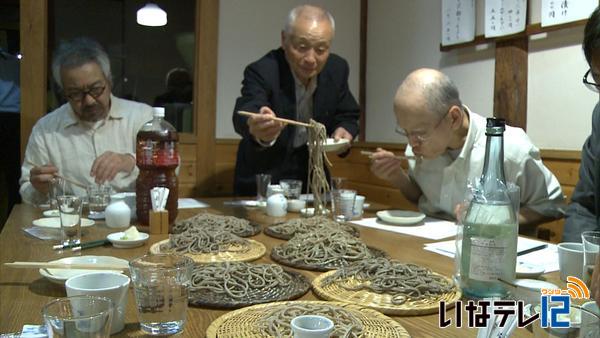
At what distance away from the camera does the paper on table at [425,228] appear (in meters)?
1.73

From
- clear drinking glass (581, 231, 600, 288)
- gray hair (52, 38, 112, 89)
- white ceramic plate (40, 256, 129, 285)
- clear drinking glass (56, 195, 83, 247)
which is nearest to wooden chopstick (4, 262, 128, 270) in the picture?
white ceramic plate (40, 256, 129, 285)

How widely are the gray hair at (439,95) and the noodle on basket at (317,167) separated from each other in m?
0.42

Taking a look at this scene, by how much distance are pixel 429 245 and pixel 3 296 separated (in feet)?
3.67

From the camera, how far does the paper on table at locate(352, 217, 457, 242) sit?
68.3 inches

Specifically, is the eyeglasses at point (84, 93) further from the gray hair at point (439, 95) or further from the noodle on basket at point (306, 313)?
the noodle on basket at point (306, 313)

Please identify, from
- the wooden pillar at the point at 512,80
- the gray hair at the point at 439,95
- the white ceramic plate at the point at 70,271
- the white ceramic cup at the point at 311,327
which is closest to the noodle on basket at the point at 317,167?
the gray hair at the point at 439,95

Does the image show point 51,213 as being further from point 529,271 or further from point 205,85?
point 205,85

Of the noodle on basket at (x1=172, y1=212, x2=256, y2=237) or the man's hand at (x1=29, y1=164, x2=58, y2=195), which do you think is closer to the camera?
the noodle on basket at (x1=172, y1=212, x2=256, y2=237)

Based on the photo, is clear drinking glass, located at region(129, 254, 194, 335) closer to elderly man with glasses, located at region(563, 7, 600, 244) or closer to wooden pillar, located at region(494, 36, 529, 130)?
elderly man with glasses, located at region(563, 7, 600, 244)

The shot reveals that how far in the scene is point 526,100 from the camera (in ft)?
9.52

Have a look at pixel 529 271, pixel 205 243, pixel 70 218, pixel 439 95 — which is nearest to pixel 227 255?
→ pixel 205 243

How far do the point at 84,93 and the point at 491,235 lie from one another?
2.09 metres

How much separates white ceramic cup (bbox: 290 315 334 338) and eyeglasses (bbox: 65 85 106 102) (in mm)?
2074

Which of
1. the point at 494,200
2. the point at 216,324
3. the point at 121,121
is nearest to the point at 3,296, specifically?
the point at 216,324
